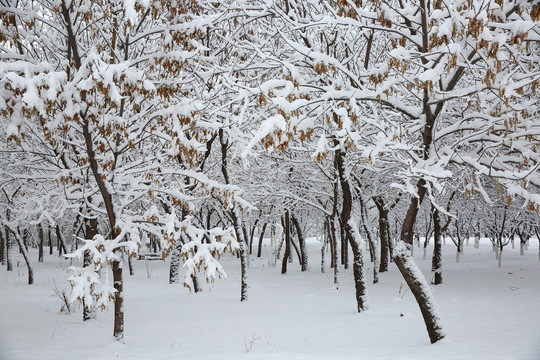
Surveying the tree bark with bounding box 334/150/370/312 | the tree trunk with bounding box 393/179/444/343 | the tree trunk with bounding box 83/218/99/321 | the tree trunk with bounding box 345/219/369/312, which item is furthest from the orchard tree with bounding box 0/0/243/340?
the tree trunk with bounding box 345/219/369/312

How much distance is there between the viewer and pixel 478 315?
33.8ft

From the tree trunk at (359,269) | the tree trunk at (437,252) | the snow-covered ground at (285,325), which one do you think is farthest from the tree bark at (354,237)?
the tree trunk at (437,252)

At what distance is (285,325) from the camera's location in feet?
33.3

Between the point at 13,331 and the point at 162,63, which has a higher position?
the point at 162,63

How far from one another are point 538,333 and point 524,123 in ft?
12.7

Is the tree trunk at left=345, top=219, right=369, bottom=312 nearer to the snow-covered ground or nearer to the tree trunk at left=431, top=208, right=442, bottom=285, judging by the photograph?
the snow-covered ground

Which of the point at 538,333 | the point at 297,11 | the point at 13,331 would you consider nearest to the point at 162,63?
the point at 297,11

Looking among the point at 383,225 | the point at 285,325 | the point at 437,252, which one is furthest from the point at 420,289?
the point at 383,225

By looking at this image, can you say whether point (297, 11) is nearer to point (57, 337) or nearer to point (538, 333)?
point (538, 333)

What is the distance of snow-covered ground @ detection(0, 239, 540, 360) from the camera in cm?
746

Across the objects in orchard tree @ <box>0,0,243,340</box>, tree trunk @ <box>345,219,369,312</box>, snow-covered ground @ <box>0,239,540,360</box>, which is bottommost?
snow-covered ground @ <box>0,239,540,360</box>

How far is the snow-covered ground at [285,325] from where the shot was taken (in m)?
7.46

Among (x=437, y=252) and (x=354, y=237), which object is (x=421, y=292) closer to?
(x=354, y=237)

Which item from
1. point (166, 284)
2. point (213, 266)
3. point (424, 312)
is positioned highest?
point (213, 266)
